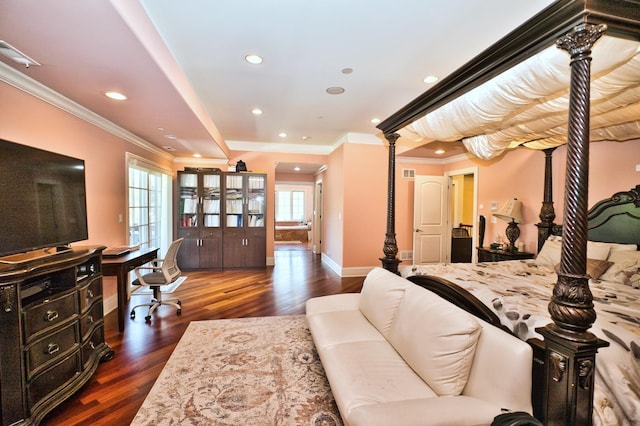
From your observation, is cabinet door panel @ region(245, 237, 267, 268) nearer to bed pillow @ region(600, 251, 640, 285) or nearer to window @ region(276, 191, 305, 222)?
bed pillow @ region(600, 251, 640, 285)

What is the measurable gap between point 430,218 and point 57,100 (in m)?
5.96

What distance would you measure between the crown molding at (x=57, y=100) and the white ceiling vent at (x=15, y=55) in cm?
21

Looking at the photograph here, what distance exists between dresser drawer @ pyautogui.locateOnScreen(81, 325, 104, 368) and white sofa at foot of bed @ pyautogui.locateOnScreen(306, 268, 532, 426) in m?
1.79

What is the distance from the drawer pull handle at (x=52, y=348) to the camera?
191 cm

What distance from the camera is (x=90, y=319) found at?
2396 millimetres

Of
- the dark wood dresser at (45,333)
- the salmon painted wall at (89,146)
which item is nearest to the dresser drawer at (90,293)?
the dark wood dresser at (45,333)

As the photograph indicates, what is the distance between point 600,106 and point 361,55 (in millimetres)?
2117

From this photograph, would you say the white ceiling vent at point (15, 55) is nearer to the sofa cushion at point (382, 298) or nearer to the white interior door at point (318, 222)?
the sofa cushion at point (382, 298)

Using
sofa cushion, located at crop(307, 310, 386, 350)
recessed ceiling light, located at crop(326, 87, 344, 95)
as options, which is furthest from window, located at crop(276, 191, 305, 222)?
sofa cushion, located at crop(307, 310, 386, 350)

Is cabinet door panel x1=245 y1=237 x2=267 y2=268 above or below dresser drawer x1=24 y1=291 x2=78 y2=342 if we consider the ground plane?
below

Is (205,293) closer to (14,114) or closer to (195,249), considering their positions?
(195,249)

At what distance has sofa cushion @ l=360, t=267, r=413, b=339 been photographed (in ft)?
7.30

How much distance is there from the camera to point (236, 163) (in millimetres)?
6293

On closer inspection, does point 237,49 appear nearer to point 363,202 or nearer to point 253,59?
point 253,59
